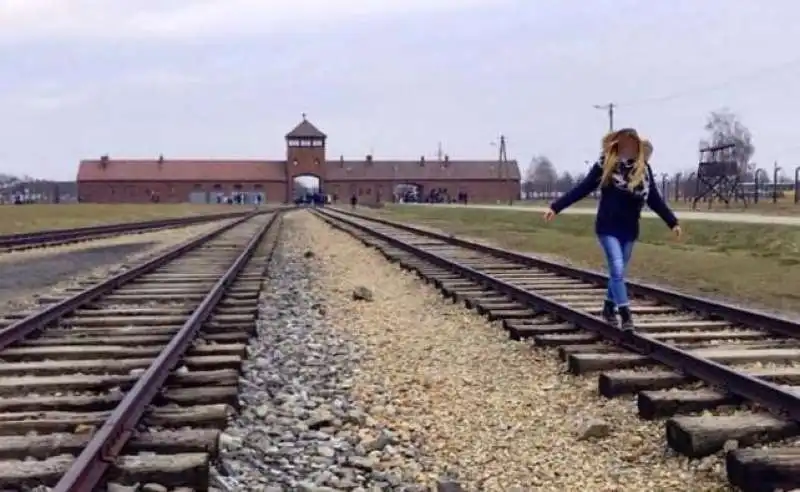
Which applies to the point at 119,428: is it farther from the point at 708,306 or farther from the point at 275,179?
the point at 275,179

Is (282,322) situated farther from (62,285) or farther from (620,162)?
(62,285)

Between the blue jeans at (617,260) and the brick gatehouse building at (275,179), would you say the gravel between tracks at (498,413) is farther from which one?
the brick gatehouse building at (275,179)

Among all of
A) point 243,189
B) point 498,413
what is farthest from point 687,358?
point 243,189

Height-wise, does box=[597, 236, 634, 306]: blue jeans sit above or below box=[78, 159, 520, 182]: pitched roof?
below

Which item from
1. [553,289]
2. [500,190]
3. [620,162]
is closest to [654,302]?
[553,289]

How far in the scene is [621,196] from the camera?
8.35 metres

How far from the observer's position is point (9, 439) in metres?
5.41

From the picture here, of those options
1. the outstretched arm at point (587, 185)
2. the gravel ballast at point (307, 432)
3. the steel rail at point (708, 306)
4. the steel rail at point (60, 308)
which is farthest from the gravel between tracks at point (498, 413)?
the steel rail at point (60, 308)

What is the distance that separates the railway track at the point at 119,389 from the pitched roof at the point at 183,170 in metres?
118

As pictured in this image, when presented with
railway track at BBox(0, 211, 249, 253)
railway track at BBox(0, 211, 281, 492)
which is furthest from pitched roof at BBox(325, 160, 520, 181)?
railway track at BBox(0, 211, 281, 492)

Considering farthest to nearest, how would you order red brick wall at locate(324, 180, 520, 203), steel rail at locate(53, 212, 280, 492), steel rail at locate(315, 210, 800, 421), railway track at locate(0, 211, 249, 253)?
red brick wall at locate(324, 180, 520, 203) → railway track at locate(0, 211, 249, 253) → steel rail at locate(315, 210, 800, 421) → steel rail at locate(53, 212, 280, 492)

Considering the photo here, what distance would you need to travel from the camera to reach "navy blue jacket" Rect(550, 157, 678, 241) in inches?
325

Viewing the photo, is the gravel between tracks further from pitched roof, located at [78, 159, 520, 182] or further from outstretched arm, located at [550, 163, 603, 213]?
pitched roof, located at [78, 159, 520, 182]

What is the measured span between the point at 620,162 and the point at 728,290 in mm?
7285
